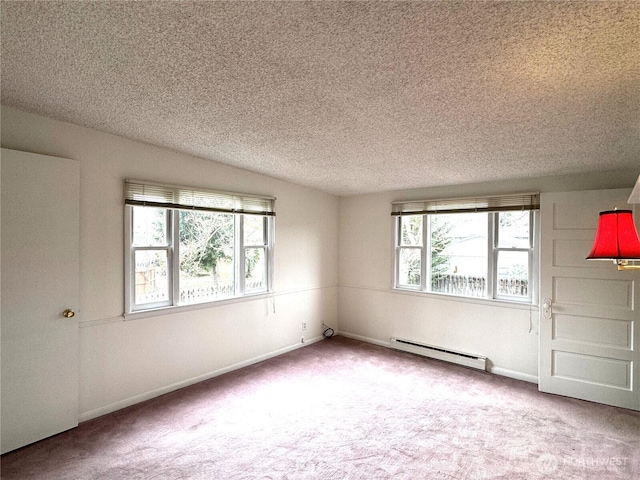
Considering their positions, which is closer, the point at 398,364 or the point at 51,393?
the point at 51,393

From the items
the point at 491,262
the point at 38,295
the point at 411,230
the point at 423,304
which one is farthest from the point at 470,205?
the point at 38,295

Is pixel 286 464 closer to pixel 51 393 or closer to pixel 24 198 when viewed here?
pixel 51 393

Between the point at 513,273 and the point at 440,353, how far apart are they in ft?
4.40

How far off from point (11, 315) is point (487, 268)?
4.57m

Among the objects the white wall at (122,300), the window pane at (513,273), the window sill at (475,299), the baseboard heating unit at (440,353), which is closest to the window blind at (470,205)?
the window pane at (513,273)

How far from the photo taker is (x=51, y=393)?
265 cm

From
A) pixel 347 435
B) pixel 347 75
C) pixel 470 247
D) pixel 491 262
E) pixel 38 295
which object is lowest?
pixel 347 435

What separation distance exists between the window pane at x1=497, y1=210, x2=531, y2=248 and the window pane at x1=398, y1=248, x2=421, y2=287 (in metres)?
1.07

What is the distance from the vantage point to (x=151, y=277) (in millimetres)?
3398

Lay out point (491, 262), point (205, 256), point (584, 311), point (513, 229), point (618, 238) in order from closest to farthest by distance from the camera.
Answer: point (618, 238) < point (584, 311) < point (205, 256) < point (513, 229) < point (491, 262)

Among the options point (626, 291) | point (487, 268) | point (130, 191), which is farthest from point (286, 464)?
point (626, 291)

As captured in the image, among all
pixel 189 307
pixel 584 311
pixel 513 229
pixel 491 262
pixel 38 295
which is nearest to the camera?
pixel 38 295

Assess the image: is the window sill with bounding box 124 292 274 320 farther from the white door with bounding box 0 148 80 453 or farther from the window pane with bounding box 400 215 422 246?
the window pane with bounding box 400 215 422 246

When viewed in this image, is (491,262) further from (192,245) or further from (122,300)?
(122,300)
